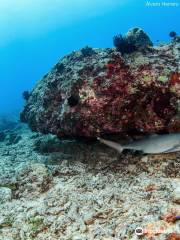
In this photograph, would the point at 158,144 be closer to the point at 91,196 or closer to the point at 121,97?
the point at 121,97

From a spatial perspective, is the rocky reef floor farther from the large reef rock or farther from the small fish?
the large reef rock

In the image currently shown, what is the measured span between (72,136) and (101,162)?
867 mm

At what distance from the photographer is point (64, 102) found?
6.59 m

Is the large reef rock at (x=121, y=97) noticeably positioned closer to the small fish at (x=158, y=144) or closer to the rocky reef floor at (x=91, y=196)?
the small fish at (x=158, y=144)

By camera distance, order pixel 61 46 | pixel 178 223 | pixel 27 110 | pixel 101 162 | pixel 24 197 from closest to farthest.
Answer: pixel 178 223, pixel 24 197, pixel 101 162, pixel 27 110, pixel 61 46

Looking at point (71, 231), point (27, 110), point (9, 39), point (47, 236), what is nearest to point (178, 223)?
point (71, 231)

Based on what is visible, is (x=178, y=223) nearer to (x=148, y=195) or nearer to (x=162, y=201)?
(x=162, y=201)

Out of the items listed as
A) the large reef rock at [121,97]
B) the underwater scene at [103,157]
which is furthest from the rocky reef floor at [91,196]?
the large reef rock at [121,97]

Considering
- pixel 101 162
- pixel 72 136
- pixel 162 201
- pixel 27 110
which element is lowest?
pixel 162 201

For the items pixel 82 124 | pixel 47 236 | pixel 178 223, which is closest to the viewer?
pixel 178 223

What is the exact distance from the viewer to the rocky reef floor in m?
4.38

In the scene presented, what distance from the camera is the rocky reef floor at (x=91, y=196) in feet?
14.4

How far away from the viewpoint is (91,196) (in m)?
5.28

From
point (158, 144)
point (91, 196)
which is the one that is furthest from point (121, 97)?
point (91, 196)
